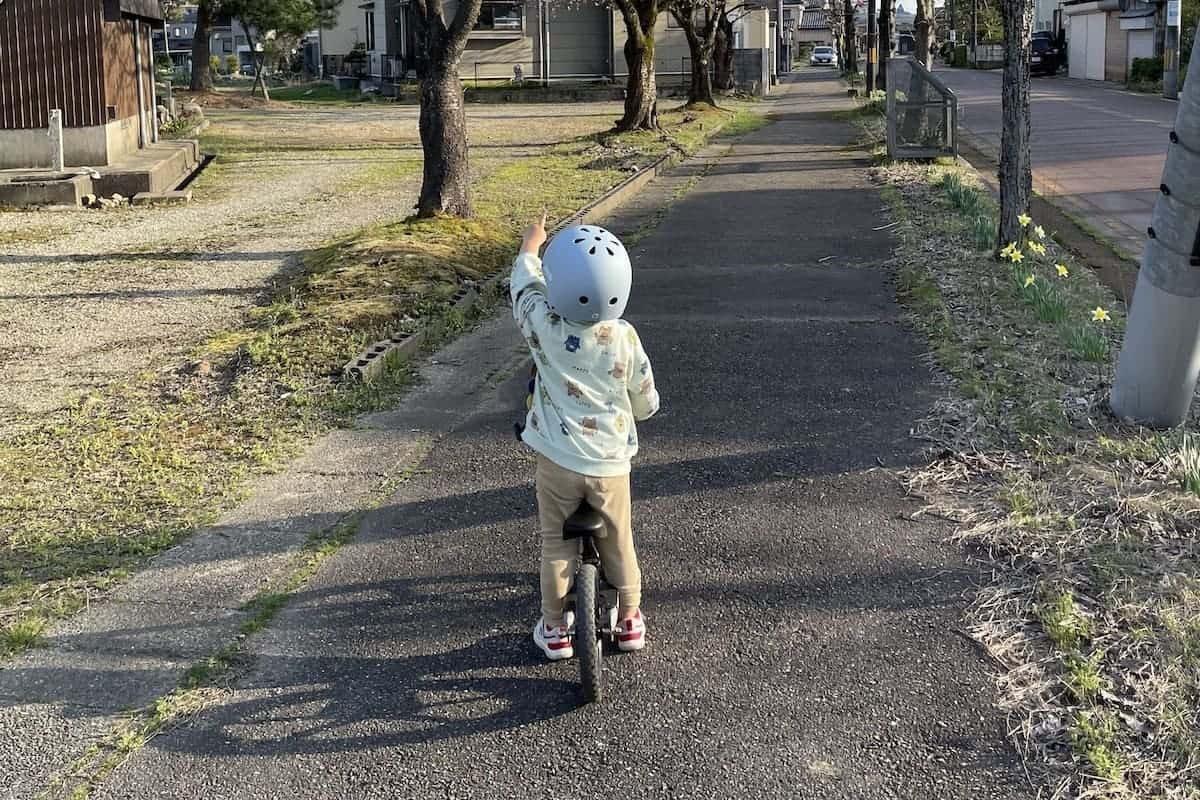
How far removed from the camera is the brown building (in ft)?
58.5

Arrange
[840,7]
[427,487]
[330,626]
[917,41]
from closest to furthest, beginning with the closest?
[330,626] → [427,487] → [917,41] → [840,7]

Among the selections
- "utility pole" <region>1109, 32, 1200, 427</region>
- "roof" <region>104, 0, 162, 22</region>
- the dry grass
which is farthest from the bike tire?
"roof" <region>104, 0, 162, 22</region>

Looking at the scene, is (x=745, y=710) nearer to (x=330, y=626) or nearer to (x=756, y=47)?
(x=330, y=626)

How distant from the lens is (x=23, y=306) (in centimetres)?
1004

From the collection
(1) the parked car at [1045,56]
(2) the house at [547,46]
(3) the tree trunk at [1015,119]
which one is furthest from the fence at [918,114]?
(1) the parked car at [1045,56]

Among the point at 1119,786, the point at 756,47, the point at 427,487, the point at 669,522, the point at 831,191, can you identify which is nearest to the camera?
the point at 1119,786

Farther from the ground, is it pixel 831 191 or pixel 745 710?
pixel 831 191

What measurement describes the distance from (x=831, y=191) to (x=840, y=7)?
7386 cm

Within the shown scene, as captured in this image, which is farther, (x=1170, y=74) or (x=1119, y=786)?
(x=1170, y=74)

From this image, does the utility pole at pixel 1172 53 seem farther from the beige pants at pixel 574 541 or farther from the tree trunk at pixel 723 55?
the beige pants at pixel 574 541

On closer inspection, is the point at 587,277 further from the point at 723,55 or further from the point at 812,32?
the point at 812,32

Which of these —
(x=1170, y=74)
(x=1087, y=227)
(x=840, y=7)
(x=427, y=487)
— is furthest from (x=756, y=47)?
(x=427, y=487)

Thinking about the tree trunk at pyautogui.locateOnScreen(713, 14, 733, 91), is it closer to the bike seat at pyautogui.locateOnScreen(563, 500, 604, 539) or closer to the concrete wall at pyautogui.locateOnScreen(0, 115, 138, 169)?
the concrete wall at pyautogui.locateOnScreen(0, 115, 138, 169)

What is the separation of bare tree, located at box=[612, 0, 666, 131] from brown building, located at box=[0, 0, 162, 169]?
9175 mm
